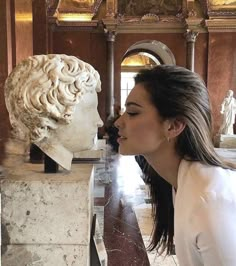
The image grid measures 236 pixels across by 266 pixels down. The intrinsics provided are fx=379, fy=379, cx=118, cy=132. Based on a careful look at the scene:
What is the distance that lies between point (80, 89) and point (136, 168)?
6.56 m

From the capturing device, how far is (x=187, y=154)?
57.9 inches

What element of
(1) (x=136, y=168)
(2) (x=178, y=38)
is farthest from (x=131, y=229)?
(2) (x=178, y=38)

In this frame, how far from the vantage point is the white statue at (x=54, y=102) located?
1.46 meters

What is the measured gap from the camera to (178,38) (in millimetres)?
15969

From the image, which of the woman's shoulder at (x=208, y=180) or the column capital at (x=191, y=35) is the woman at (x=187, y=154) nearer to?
the woman's shoulder at (x=208, y=180)

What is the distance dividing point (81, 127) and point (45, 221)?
41 centimetres

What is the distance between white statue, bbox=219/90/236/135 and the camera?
48.5 ft

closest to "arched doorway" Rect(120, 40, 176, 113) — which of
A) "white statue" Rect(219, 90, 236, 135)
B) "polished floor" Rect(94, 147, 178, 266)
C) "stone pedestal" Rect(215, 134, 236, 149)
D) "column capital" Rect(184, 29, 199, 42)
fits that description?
"column capital" Rect(184, 29, 199, 42)

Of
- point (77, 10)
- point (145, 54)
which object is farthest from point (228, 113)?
point (77, 10)

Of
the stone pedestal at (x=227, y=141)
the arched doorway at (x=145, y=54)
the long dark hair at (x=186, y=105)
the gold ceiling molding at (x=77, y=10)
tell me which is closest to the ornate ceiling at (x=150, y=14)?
the gold ceiling molding at (x=77, y=10)

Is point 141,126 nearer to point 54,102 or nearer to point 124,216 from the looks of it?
point 54,102

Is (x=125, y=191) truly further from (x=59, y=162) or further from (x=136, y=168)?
(x=59, y=162)

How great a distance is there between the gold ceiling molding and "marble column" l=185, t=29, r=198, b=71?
3940 millimetres

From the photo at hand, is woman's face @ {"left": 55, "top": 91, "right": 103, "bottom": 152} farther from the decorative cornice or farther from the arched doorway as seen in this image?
the decorative cornice
